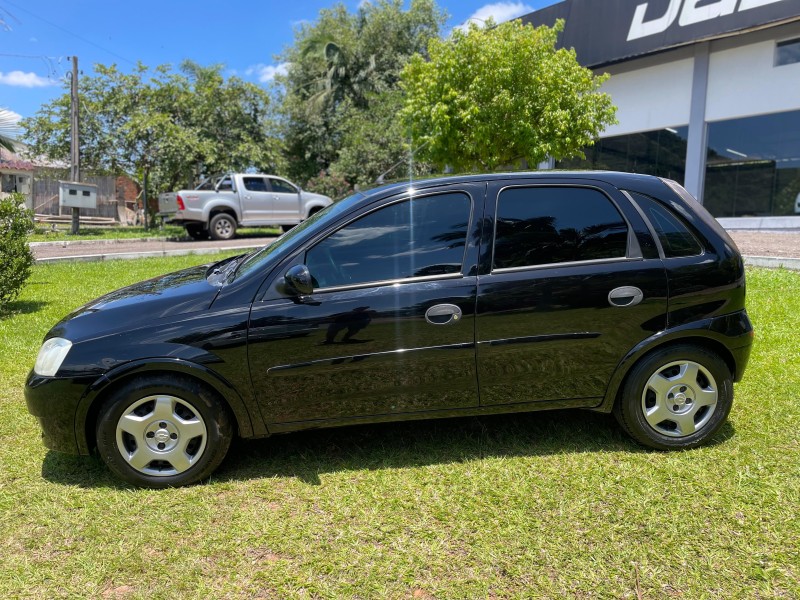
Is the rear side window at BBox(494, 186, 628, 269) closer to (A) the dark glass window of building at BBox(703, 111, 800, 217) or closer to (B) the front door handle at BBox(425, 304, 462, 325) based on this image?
(B) the front door handle at BBox(425, 304, 462, 325)

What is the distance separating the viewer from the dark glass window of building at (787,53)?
14.6m

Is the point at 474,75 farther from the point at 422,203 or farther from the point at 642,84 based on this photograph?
the point at 422,203

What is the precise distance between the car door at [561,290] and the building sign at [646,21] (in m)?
14.9

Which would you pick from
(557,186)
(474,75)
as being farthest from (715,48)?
(557,186)

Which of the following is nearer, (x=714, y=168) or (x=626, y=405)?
(x=626, y=405)

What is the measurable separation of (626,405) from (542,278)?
3.05ft

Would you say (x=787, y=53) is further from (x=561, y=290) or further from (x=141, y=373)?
(x=141, y=373)

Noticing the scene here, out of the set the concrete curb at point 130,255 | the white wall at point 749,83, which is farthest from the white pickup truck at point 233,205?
the white wall at point 749,83

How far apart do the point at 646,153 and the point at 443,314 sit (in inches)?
699

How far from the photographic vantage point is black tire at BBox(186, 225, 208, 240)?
55.1ft

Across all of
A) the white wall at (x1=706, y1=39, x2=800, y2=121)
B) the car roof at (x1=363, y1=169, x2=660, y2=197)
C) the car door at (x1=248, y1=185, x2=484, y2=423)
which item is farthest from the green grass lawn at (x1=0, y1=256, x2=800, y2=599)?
the white wall at (x1=706, y1=39, x2=800, y2=121)

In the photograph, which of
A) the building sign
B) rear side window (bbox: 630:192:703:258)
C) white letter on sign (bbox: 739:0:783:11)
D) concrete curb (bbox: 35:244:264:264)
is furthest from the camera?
the building sign

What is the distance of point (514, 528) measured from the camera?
2697 mm

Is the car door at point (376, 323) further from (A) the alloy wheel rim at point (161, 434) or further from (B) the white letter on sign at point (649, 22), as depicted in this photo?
(B) the white letter on sign at point (649, 22)
